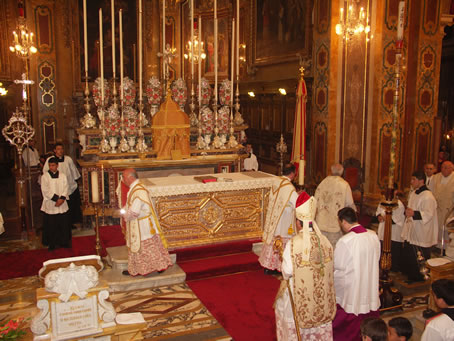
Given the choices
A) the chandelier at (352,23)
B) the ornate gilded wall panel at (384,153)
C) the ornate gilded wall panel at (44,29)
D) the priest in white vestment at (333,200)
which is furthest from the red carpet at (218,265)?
the ornate gilded wall panel at (44,29)

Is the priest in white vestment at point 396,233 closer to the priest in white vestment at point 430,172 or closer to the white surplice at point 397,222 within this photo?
the white surplice at point 397,222

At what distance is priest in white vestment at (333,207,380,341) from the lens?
15.7 ft

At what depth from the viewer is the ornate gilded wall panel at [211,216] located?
7375 millimetres

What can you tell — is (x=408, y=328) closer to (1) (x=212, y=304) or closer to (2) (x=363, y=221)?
(1) (x=212, y=304)

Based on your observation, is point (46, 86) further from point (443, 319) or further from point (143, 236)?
point (443, 319)

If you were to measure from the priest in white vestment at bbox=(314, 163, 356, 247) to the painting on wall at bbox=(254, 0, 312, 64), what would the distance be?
305 inches

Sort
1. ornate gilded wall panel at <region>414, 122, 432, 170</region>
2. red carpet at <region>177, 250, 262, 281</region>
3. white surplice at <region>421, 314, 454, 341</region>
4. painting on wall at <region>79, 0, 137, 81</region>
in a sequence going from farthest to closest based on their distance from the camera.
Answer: painting on wall at <region>79, 0, 137, 81</region> < ornate gilded wall panel at <region>414, 122, 432, 170</region> < red carpet at <region>177, 250, 262, 281</region> < white surplice at <region>421, 314, 454, 341</region>

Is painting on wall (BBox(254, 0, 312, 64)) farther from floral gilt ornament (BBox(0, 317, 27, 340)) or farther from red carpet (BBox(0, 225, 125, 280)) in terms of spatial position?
floral gilt ornament (BBox(0, 317, 27, 340))

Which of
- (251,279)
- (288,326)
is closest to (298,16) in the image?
(251,279)

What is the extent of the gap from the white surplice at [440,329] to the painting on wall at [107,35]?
53.7 ft

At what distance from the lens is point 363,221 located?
1027 cm

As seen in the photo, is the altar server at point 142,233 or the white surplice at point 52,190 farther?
the white surplice at point 52,190

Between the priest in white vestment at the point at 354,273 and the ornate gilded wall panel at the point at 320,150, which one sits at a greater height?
the ornate gilded wall panel at the point at 320,150

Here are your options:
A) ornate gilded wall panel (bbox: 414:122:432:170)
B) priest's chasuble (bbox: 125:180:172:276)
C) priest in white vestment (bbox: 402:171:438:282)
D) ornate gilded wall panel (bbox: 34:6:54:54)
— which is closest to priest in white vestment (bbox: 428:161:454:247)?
priest in white vestment (bbox: 402:171:438:282)
